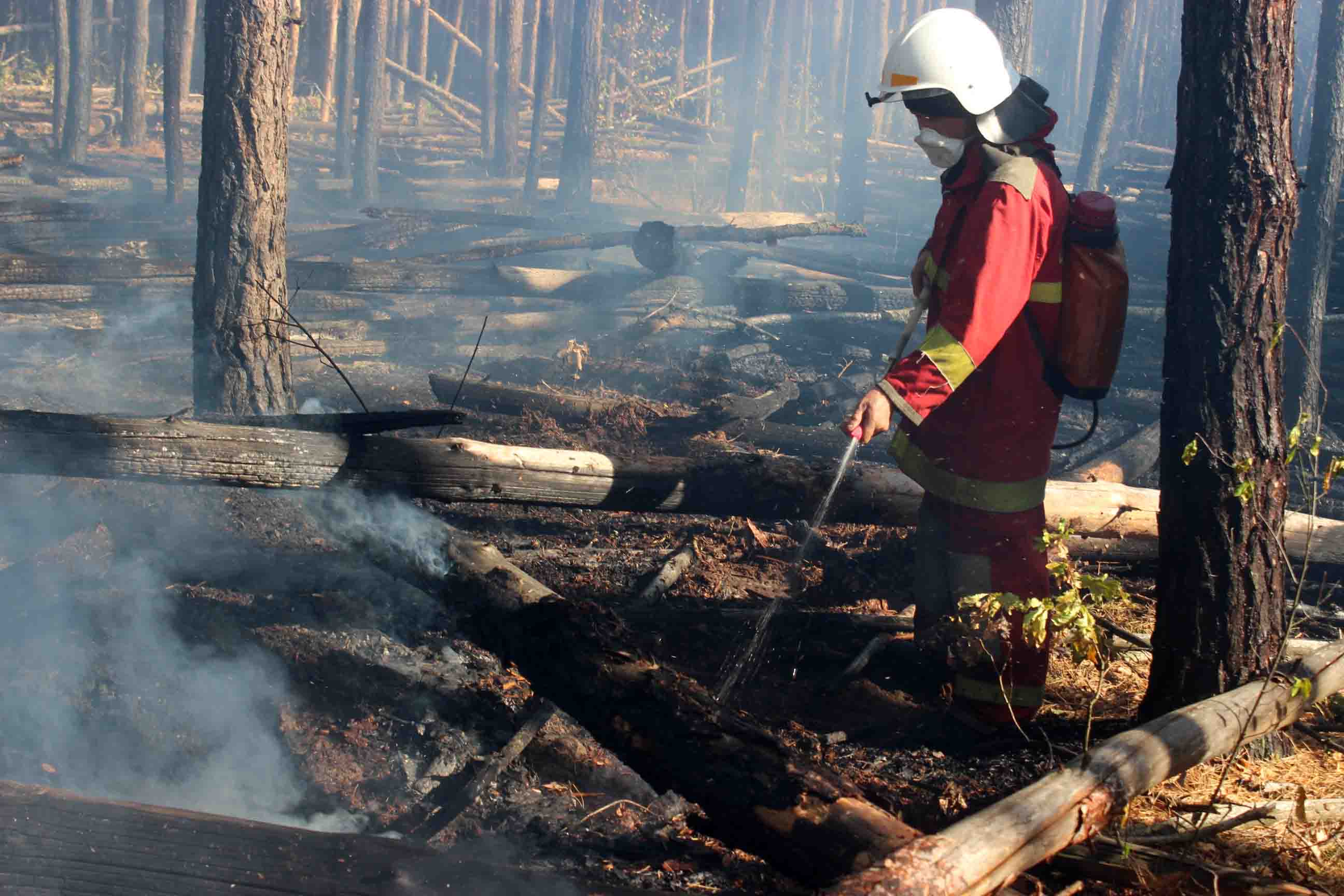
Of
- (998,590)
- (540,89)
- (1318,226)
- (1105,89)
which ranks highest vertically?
(1105,89)

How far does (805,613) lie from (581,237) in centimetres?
851

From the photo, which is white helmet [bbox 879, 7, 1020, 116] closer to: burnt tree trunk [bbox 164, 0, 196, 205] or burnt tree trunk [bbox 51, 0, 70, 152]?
burnt tree trunk [bbox 164, 0, 196, 205]

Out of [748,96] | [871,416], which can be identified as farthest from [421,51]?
[871,416]

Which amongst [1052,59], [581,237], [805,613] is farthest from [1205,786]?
[1052,59]

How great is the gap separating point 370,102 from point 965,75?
48.6ft

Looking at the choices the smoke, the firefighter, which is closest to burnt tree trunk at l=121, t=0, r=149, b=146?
the smoke

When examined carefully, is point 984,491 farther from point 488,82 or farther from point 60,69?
point 488,82

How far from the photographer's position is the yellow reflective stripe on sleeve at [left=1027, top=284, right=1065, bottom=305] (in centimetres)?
337

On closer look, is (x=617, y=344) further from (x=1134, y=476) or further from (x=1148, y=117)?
(x=1148, y=117)

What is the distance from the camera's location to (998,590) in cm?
358

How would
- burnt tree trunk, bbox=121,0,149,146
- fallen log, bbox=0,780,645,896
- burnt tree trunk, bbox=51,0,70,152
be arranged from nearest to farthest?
fallen log, bbox=0,780,645,896
burnt tree trunk, bbox=51,0,70,152
burnt tree trunk, bbox=121,0,149,146

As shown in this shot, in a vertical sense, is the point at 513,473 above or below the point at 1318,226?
below

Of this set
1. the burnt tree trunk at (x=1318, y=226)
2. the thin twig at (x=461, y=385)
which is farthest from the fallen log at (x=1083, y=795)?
the burnt tree trunk at (x=1318, y=226)

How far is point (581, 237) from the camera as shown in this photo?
12.0 metres
